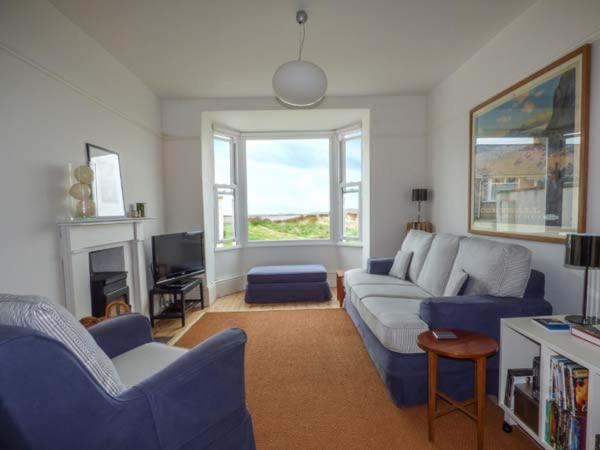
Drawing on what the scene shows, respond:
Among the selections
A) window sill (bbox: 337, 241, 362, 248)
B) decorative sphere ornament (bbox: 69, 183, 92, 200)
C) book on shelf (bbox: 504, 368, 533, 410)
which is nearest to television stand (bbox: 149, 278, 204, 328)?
decorative sphere ornament (bbox: 69, 183, 92, 200)

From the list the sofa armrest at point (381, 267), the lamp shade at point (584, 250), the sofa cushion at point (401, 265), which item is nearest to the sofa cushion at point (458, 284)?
the lamp shade at point (584, 250)

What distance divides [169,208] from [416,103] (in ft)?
12.2

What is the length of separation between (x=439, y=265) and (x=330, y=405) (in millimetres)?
1522

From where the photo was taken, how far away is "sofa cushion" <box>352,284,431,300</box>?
2758 mm

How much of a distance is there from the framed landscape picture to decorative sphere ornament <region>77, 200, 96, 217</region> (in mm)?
3361

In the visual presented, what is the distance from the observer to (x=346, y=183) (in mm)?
5258

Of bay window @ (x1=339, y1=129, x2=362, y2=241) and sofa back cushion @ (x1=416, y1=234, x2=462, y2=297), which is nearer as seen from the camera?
sofa back cushion @ (x1=416, y1=234, x2=462, y2=297)

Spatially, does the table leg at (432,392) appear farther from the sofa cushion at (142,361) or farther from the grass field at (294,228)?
the grass field at (294,228)

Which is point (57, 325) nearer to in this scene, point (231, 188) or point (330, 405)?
point (330, 405)

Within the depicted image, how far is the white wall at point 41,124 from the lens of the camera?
6.25ft

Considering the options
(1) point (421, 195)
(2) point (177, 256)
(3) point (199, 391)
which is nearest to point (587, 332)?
(3) point (199, 391)

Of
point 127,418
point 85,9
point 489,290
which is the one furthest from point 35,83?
point 489,290

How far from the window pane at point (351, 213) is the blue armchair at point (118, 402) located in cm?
400

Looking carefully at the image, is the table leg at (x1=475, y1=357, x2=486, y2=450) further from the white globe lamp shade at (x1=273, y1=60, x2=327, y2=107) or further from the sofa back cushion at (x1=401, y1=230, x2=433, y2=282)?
the white globe lamp shade at (x1=273, y1=60, x2=327, y2=107)
